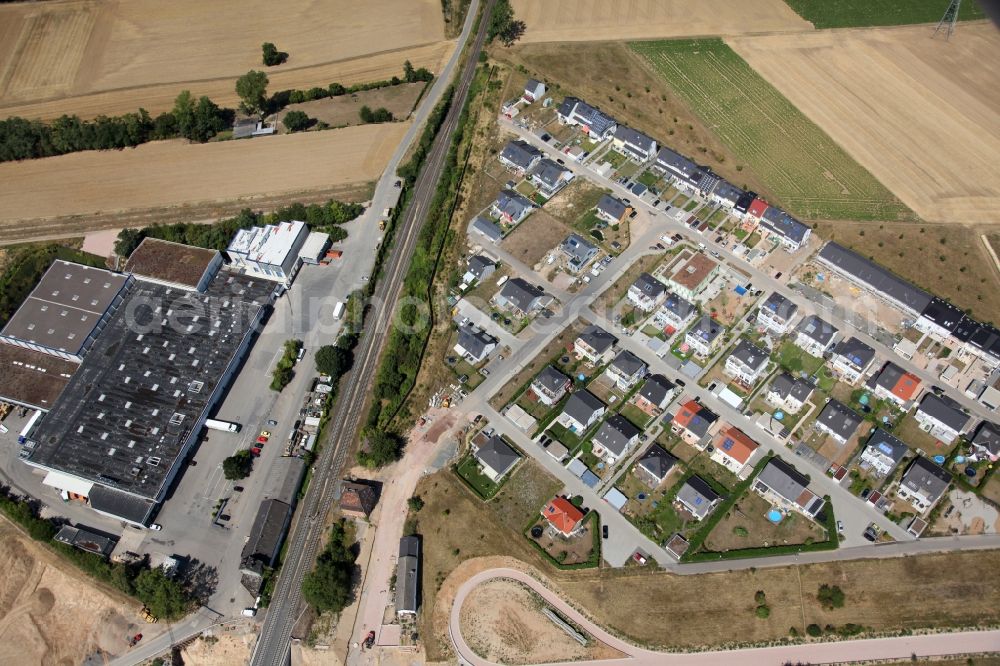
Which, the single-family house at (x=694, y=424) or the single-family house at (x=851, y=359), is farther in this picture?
the single-family house at (x=851, y=359)

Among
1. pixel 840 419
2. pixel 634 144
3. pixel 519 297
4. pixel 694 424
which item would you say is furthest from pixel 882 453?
pixel 634 144

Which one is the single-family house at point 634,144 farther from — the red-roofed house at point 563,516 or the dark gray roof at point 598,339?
the red-roofed house at point 563,516

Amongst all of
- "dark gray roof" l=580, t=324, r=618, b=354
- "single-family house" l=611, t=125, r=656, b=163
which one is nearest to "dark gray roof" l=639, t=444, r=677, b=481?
"dark gray roof" l=580, t=324, r=618, b=354

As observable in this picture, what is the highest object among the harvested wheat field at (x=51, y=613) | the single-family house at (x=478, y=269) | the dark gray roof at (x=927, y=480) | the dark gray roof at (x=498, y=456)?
the single-family house at (x=478, y=269)

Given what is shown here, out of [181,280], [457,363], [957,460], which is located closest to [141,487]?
[181,280]

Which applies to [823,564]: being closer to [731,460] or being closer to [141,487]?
[731,460]

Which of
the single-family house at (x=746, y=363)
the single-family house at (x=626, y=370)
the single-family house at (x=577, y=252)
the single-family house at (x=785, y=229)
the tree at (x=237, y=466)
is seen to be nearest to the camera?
the tree at (x=237, y=466)

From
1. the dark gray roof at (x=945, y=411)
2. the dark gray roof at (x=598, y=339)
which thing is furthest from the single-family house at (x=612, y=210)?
the dark gray roof at (x=945, y=411)
